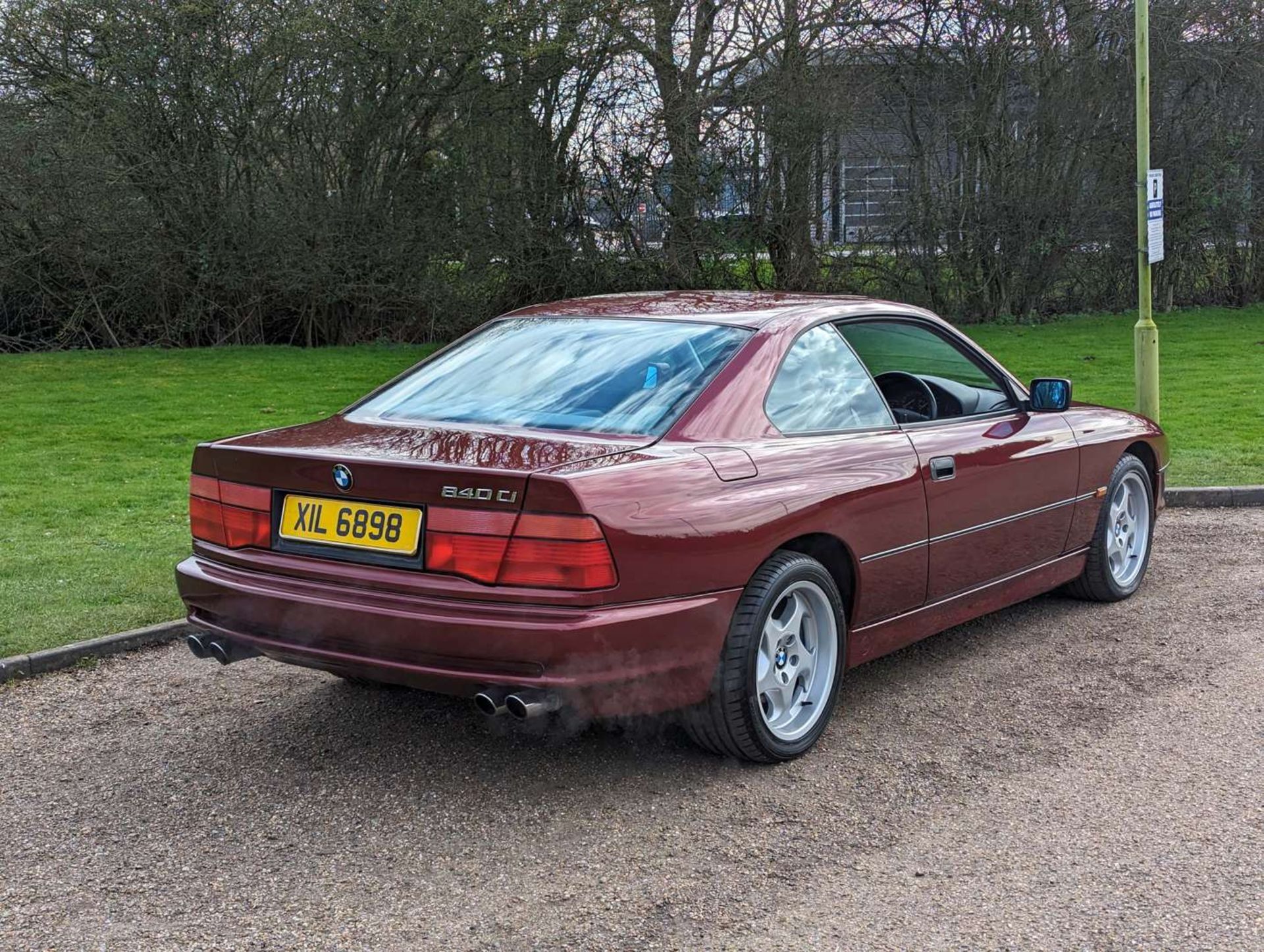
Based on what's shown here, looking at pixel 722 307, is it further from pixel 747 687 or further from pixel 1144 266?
pixel 1144 266

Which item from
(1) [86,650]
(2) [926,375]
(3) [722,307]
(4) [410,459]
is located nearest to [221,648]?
(4) [410,459]

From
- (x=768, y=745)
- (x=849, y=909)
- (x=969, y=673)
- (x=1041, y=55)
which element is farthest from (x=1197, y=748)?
(x=1041, y=55)

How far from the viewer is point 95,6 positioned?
691 inches

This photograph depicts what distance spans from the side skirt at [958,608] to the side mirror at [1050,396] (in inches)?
25.6

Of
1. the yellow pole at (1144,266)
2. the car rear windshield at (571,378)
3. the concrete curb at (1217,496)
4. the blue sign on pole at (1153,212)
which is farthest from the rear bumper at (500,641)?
the yellow pole at (1144,266)

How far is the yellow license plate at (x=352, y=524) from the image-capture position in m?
3.86

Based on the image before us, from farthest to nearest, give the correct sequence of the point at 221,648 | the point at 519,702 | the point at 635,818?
the point at 221,648, the point at 635,818, the point at 519,702

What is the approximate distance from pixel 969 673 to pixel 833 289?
15691 mm

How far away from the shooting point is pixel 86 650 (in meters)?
5.53

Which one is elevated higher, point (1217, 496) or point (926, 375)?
point (926, 375)

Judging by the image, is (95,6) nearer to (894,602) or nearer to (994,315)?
(994,315)

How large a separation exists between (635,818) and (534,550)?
85cm

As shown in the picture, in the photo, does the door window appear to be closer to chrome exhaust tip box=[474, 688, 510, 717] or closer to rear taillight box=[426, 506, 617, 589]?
rear taillight box=[426, 506, 617, 589]

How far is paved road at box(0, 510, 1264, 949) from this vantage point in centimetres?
327
